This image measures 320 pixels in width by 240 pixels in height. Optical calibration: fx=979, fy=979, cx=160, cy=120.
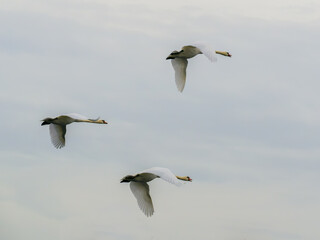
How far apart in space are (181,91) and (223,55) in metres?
4.23

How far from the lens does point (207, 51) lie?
45812 millimetres

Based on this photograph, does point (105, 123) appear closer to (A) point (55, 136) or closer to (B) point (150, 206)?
(A) point (55, 136)

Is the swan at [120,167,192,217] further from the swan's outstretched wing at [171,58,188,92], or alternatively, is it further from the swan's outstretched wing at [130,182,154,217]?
the swan's outstretched wing at [171,58,188,92]

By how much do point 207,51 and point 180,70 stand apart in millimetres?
5772

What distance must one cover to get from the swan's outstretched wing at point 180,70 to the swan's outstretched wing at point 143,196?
337 inches

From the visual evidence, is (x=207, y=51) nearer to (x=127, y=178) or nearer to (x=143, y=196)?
(x=127, y=178)

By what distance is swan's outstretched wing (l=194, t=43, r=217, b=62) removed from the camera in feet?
147

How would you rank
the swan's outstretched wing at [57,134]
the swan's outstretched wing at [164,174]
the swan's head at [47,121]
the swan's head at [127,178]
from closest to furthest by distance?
the swan's outstretched wing at [164,174] < the swan's head at [127,178] < the swan's head at [47,121] < the swan's outstretched wing at [57,134]

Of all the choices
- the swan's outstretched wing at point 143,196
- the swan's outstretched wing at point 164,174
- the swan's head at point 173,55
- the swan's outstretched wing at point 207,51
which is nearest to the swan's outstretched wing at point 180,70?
the swan's head at point 173,55

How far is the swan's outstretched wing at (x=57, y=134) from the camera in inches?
1971

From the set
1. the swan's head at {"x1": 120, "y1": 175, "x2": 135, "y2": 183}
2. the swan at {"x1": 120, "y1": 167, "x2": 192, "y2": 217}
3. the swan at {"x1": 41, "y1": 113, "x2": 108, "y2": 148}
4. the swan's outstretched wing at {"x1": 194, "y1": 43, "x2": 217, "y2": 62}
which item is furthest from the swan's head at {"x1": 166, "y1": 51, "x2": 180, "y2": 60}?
the swan's head at {"x1": 120, "y1": 175, "x2": 135, "y2": 183}

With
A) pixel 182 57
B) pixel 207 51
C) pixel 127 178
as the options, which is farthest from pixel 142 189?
pixel 182 57

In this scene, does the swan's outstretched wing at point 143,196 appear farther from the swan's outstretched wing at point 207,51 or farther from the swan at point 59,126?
the swan's outstretched wing at point 207,51

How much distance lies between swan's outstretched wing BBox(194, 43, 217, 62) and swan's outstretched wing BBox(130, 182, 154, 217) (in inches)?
256
